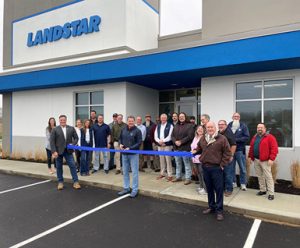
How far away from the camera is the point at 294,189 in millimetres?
6383

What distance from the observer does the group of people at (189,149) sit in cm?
470

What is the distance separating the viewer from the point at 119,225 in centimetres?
449

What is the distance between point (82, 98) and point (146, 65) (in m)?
4.26

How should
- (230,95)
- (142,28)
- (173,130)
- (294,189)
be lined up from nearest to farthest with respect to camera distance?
(294,189) < (173,130) < (230,95) < (142,28)

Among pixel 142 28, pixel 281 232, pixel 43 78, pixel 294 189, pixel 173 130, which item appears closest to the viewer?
pixel 281 232

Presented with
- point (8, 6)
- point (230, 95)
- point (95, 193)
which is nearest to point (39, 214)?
point (95, 193)

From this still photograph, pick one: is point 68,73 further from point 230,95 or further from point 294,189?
point 294,189

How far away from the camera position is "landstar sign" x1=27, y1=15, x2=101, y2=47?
11617mm

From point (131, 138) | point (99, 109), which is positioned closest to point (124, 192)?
point (131, 138)

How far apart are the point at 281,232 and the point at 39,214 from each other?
4.65m

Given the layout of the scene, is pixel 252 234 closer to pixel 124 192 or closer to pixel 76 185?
pixel 124 192

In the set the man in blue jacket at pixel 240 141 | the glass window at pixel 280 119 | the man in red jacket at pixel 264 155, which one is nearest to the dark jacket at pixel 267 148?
the man in red jacket at pixel 264 155

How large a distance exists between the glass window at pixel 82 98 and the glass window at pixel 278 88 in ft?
24.3

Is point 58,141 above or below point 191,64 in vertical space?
below
